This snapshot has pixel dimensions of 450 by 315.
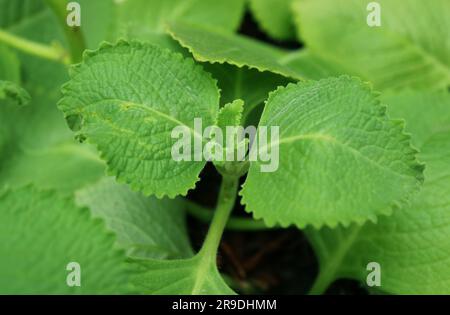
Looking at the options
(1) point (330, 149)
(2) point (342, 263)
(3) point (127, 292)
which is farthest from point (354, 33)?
(3) point (127, 292)

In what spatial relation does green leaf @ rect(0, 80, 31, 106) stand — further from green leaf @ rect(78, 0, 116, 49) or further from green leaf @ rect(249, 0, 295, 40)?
green leaf @ rect(249, 0, 295, 40)

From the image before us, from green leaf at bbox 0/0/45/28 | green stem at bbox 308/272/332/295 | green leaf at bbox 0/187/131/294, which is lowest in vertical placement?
green leaf at bbox 0/187/131/294

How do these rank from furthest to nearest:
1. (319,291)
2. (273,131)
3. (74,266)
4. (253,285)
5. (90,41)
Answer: (90,41) < (253,285) < (319,291) < (273,131) < (74,266)

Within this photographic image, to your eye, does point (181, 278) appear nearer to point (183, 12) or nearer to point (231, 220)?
point (231, 220)

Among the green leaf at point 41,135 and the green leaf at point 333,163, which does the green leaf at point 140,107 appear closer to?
the green leaf at point 333,163

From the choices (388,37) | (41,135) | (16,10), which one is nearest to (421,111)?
(388,37)

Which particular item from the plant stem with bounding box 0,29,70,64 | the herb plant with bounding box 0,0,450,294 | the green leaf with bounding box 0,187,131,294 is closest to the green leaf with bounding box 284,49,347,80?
the herb plant with bounding box 0,0,450,294
